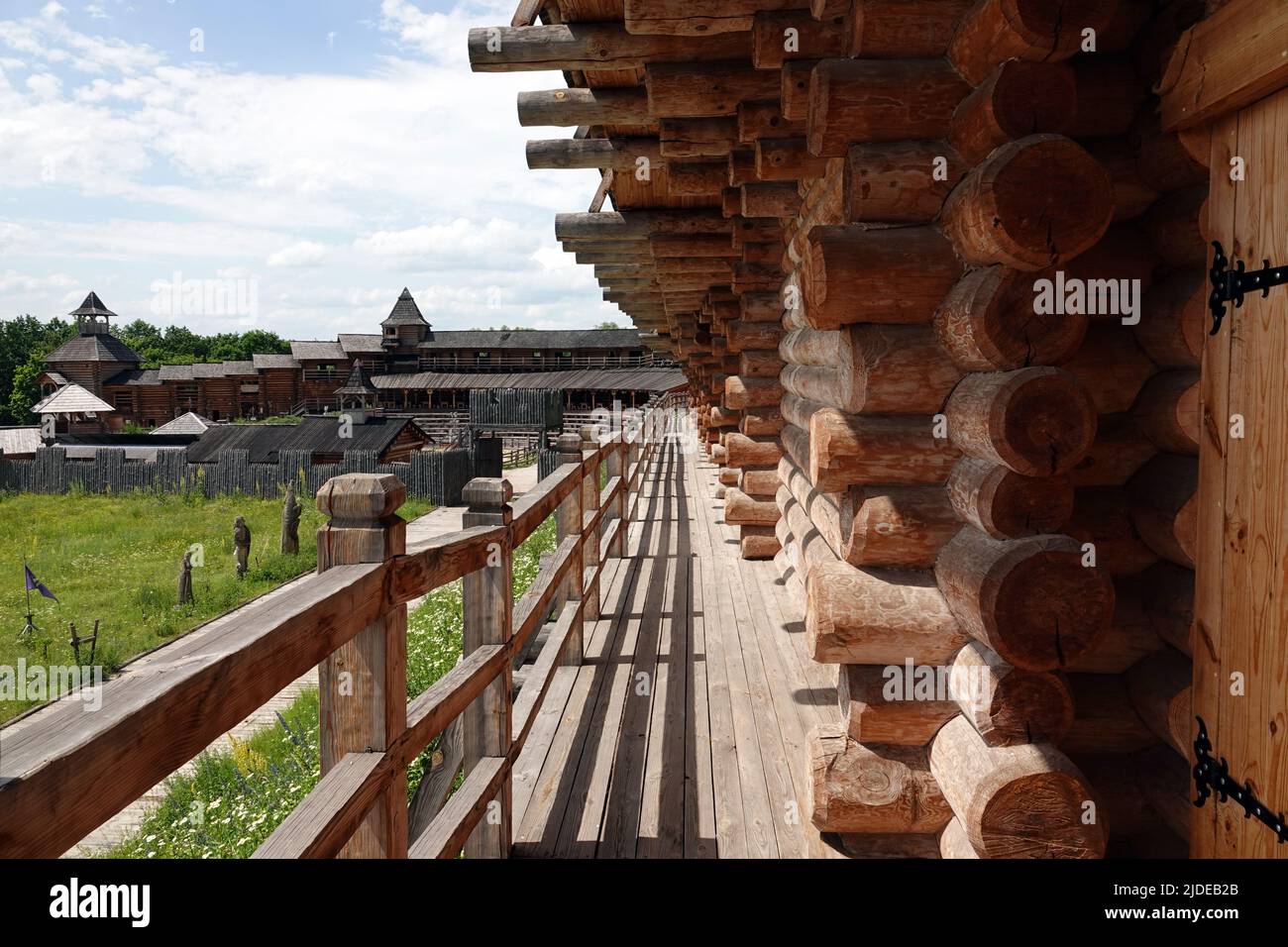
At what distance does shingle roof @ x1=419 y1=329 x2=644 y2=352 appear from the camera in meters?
58.6

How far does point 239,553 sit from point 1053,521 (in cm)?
1999

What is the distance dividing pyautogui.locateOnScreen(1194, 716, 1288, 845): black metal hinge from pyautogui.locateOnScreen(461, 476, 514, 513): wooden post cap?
2.32 metres

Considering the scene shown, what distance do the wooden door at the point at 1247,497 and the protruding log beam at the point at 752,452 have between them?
5541 mm

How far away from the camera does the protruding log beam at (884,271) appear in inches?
107

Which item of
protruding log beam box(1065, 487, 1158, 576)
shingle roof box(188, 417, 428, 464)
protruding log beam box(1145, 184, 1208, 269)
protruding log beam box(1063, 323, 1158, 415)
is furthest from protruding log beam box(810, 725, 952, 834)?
shingle roof box(188, 417, 428, 464)

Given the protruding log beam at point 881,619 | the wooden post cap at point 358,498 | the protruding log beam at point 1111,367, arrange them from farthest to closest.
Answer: the protruding log beam at point 881,619 → the protruding log beam at point 1111,367 → the wooden post cap at point 358,498

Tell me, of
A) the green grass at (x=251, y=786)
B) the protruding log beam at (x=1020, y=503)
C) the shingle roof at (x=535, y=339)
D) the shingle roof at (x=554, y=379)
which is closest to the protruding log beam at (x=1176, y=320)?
the protruding log beam at (x=1020, y=503)

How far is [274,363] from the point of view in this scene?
63.0m

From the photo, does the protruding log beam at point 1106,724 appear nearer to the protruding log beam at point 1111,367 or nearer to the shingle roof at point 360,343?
the protruding log beam at point 1111,367

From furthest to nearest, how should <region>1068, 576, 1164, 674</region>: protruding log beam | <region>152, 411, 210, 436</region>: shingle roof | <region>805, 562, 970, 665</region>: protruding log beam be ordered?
1. <region>152, 411, 210, 436</region>: shingle roof
2. <region>805, 562, 970, 665</region>: protruding log beam
3. <region>1068, 576, 1164, 674</region>: protruding log beam

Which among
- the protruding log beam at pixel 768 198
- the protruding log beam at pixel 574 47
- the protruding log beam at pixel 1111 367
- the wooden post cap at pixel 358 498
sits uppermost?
the protruding log beam at pixel 574 47

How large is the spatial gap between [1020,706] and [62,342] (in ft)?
350

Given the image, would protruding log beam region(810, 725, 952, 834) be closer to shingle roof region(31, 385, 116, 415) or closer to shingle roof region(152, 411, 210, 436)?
shingle roof region(152, 411, 210, 436)
